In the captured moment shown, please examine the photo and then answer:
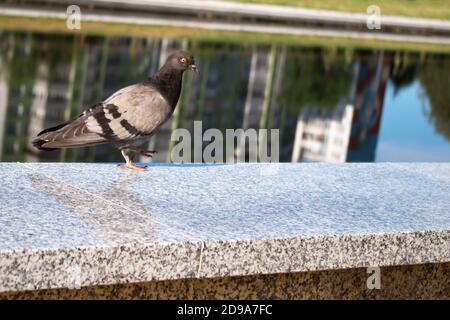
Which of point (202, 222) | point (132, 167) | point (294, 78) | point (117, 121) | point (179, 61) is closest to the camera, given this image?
point (202, 222)

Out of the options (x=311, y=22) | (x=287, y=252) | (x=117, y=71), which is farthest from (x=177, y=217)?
(x=311, y=22)

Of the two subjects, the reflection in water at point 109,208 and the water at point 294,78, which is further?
the water at point 294,78

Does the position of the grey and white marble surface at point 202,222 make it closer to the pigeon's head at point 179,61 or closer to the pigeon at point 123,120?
the pigeon at point 123,120

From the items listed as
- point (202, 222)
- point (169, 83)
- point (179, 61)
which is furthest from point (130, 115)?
point (202, 222)

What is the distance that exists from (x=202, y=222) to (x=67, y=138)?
167cm

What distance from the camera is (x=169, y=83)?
5777 millimetres

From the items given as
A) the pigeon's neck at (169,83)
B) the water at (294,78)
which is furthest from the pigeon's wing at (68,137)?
the water at (294,78)

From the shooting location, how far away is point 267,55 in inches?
1722

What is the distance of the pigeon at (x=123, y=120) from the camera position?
5.57 metres

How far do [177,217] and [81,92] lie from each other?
145 ft

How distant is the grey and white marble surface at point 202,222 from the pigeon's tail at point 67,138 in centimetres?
20

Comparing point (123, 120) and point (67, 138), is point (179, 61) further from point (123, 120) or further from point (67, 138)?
point (67, 138)
